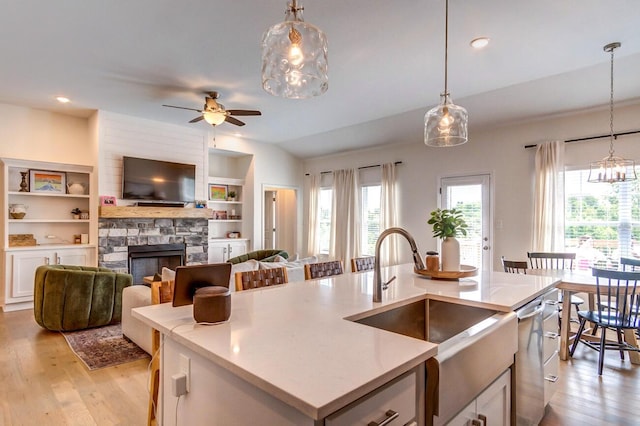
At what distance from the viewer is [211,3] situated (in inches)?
107

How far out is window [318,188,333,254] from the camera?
26.0 feet

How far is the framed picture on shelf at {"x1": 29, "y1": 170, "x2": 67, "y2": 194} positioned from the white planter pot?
6.04 meters

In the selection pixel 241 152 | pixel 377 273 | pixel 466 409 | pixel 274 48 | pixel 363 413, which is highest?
pixel 241 152

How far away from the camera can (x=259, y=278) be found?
2.32 meters

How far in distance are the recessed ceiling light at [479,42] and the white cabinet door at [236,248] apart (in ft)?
18.7

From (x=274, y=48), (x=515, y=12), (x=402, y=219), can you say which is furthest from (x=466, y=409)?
(x=402, y=219)

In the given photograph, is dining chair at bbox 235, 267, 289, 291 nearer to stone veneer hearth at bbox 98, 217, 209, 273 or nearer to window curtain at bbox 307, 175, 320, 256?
stone veneer hearth at bbox 98, 217, 209, 273

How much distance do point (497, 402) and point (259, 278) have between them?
4.90 ft

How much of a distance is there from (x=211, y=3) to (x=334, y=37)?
1.10 m

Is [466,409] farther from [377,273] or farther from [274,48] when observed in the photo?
[274,48]

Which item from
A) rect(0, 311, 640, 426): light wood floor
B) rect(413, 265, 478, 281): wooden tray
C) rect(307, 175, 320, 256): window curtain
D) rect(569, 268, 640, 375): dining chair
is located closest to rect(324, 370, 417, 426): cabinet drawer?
rect(413, 265, 478, 281): wooden tray

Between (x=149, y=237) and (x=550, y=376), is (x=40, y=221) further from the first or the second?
(x=550, y=376)

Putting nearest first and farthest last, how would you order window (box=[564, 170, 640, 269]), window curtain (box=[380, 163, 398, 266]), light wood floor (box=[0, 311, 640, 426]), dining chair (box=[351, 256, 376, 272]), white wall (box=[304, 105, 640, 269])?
light wood floor (box=[0, 311, 640, 426])
dining chair (box=[351, 256, 376, 272])
window (box=[564, 170, 640, 269])
white wall (box=[304, 105, 640, 269])
window curtain (box=[380, 163, 398, 266])

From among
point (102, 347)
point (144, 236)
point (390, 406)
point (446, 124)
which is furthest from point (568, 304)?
point (144, 236)
